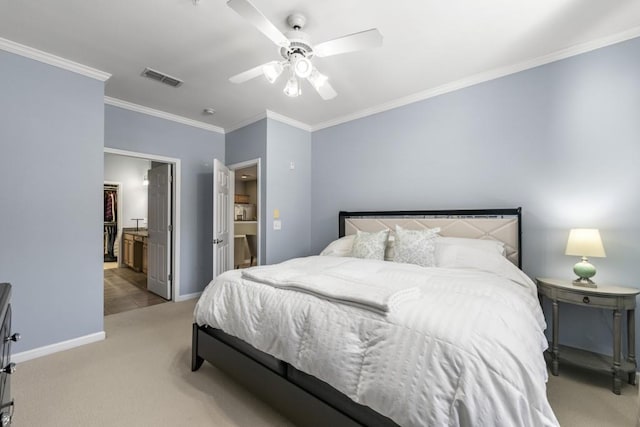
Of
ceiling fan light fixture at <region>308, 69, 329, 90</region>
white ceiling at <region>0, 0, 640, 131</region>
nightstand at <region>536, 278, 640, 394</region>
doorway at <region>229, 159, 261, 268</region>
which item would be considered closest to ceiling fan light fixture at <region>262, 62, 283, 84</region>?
ceiling fan light fixture at <region>308, 69, 329, 90</region>

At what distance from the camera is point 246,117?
402 centimetres

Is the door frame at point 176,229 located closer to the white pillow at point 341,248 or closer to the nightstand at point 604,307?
the white pillow at point 341,248

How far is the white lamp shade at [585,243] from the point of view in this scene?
6.74ft

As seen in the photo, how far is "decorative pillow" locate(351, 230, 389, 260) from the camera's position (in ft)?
9.30

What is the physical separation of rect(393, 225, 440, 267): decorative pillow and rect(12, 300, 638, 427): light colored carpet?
4.13ft

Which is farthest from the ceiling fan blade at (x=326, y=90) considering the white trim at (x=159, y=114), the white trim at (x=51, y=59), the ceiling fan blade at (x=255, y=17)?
the white trim at (x=159, y=114)

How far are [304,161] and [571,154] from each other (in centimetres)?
314

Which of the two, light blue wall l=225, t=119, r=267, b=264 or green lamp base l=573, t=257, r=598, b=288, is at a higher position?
light blue wall l=225, t=119, r=267, b=264

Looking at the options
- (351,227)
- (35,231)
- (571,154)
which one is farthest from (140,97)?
(571,154)

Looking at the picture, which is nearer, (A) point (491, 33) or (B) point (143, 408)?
(B) point (143, 408)

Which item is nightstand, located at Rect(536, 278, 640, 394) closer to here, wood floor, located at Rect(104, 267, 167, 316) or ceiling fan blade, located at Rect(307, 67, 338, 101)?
ceiling fan blade, located at Rect(307, 67, 338, 101)

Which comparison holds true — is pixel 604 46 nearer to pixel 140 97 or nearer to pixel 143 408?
pixel 143 408

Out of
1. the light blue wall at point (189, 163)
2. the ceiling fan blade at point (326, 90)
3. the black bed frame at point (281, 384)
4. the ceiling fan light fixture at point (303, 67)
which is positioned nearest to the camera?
the black bed frame at point (281, 384)

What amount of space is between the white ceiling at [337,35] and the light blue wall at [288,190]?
909 mm
